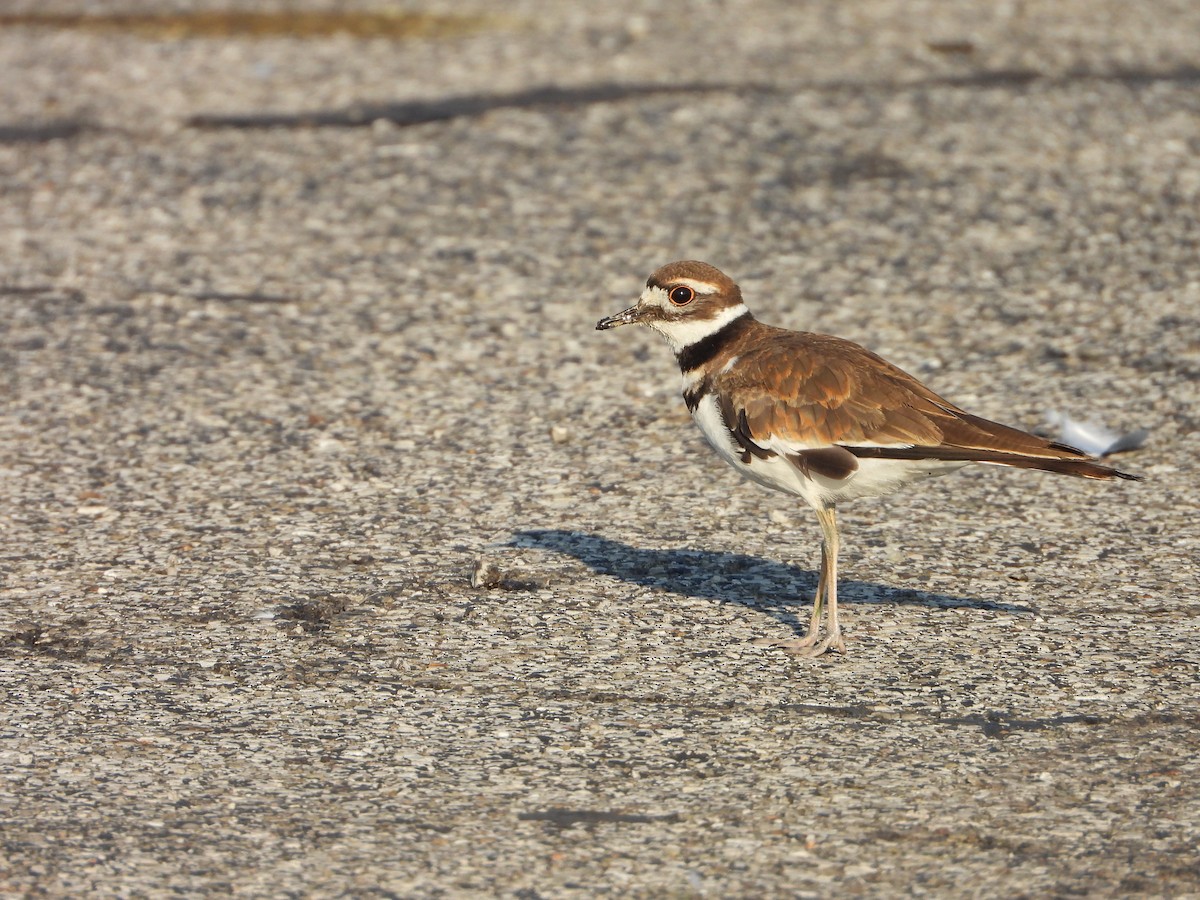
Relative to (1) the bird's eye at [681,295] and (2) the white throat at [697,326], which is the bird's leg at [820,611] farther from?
(1) the bird's eye at [681,295]

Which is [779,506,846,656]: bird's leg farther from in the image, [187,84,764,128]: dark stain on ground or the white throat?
[187,84,764,128]: dark stain on ground

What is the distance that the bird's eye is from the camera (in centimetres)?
637

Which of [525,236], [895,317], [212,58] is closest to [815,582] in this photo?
[895,317]

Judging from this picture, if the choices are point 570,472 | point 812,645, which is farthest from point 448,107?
point 812,645

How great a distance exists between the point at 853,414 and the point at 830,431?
0.35 ft

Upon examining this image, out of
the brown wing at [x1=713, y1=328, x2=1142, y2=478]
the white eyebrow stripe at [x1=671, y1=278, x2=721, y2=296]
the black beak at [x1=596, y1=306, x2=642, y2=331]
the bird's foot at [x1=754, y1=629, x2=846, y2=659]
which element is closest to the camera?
the brown wing at [x1=713, y1=328, x2=1142, y2=478]

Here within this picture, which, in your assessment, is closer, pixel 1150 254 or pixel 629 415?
pixel 629 415

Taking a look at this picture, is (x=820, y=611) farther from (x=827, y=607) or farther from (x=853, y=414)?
(x=853, y=414)

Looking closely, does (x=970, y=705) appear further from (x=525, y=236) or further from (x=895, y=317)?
(x=525, y=236)

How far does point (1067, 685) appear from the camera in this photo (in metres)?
5.43

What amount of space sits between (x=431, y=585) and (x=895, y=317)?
12.1 feet

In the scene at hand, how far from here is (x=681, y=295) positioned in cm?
639

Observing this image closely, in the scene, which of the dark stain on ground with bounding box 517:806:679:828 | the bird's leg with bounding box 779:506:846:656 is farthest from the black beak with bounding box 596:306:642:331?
the dark stain on ground with bounding box 517:806:679:828

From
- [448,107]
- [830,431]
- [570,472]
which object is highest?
[830,431]
